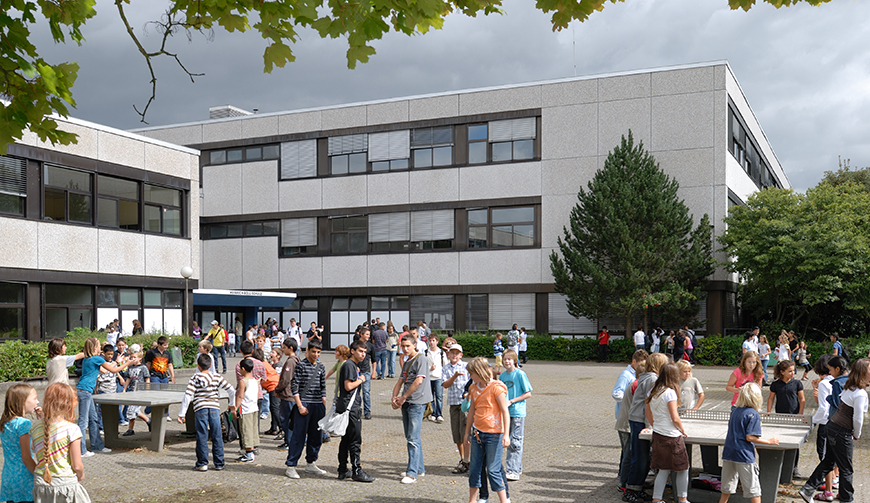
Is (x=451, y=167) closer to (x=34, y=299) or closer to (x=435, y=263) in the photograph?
(x=435, y=263)

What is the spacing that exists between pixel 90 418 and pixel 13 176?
43.0ft

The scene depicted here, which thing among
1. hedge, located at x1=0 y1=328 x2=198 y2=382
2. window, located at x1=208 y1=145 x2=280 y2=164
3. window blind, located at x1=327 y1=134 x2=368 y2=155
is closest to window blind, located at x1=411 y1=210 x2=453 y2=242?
window blind, located at x1=327 y1=134 x2=368 y2=155

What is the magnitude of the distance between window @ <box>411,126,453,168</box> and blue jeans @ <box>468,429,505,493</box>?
2861cm

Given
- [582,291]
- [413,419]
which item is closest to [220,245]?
[582,291]

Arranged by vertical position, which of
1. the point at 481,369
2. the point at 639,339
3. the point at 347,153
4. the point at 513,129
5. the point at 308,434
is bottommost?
the point at 639,339

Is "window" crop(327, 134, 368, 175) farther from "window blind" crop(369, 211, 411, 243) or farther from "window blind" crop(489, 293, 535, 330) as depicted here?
"window blind" crop(489, 293, 535, 330)

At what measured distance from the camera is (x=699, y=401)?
10.1 meters

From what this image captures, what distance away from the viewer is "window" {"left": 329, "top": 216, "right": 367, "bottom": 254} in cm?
3803

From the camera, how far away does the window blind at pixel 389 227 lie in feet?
121

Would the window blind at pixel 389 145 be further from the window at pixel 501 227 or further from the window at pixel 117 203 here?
the window at pixel 117 203

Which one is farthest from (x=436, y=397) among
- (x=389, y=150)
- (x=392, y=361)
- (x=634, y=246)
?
(x=389, y=150)

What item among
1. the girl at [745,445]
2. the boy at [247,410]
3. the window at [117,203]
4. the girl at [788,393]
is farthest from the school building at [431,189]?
the girl at [745,445]

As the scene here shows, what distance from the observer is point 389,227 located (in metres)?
37.4

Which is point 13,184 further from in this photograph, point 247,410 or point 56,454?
point 56,454
